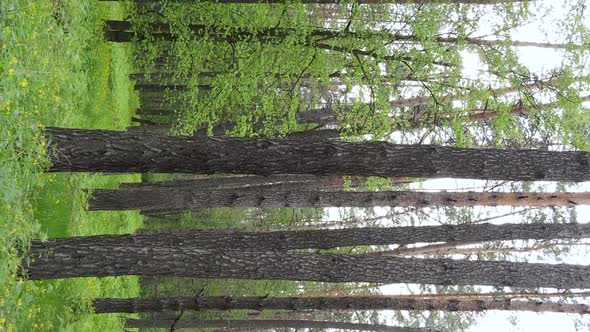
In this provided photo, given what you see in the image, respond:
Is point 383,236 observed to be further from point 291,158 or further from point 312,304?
point 291,158

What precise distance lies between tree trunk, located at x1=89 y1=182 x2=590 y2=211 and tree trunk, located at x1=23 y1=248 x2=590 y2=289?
163 inches

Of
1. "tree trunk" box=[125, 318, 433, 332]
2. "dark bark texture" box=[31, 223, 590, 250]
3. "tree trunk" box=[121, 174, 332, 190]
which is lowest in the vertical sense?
"tree trunk" box=[125, 318, 433, 332]

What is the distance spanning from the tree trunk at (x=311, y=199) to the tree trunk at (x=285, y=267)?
13.6 feet

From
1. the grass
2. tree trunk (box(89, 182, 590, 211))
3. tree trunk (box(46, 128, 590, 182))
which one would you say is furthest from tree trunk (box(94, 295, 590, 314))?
tree trunk (box(46, 128, 590, 182))

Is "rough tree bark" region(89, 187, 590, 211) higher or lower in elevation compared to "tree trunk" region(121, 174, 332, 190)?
lower

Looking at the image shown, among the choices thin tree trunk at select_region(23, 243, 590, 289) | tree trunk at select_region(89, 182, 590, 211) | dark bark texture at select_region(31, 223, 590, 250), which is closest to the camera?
thin tree trunk at select_region(23, 243, 590, 289)

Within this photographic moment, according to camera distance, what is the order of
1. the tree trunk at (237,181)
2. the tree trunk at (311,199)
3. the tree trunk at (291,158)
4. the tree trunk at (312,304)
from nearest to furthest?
the tree trunk at (291,158), the tree trunk at (312,304), the tree trunk at (311,199), the tree trunk at (237,181)

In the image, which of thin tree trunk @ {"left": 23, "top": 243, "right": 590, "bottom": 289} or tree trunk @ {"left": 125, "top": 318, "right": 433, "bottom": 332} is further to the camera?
tree trunk @ {"left": 125, "top": 318, "right": 433, "bottom": 332}

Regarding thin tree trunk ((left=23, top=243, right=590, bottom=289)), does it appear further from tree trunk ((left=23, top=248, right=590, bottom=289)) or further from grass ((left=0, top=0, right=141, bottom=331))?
grass ((left=0, top=0, right=141, bottom=331))

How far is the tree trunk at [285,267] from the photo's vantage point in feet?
23.2

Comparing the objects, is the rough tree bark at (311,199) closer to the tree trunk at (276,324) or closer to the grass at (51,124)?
the grass at (51,124)

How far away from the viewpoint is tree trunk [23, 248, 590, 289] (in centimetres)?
707

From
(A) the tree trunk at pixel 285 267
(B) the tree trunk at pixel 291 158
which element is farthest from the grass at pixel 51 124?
(A) the tree trunk at pixel 285 267

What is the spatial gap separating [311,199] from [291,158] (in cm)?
650
